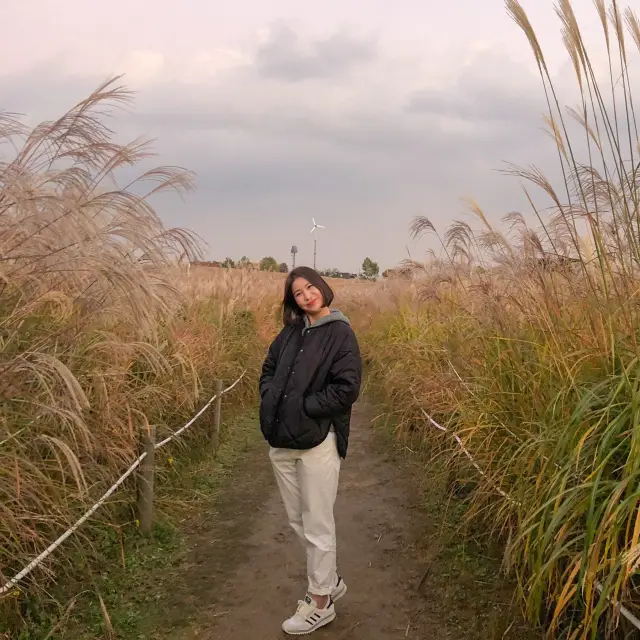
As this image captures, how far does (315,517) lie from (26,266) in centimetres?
192

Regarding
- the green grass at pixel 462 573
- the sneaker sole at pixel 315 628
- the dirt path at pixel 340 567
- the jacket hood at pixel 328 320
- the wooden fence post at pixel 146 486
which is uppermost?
the jacket hood at pixel 328 320

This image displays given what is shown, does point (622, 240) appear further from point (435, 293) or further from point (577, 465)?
point (435, 293)

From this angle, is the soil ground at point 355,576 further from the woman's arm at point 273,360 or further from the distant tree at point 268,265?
the distant tree at point 268,265

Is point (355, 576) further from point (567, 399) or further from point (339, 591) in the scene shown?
point (567, 399)

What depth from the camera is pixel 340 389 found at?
3.27 metres

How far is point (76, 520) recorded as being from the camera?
11.0 feet

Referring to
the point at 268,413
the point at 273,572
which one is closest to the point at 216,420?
the point at 273,572

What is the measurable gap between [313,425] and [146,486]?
155 centimetres

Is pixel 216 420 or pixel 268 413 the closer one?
pixel 268 413

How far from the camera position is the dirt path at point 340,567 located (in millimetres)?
3328

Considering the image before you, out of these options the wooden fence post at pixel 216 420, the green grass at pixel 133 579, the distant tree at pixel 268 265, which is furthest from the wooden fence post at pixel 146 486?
the distant tree at pixel 268 265

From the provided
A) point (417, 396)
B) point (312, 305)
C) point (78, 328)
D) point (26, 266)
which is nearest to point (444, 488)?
point (417, 396)

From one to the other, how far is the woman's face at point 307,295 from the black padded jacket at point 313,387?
90mm

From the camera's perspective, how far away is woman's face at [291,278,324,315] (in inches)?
137
